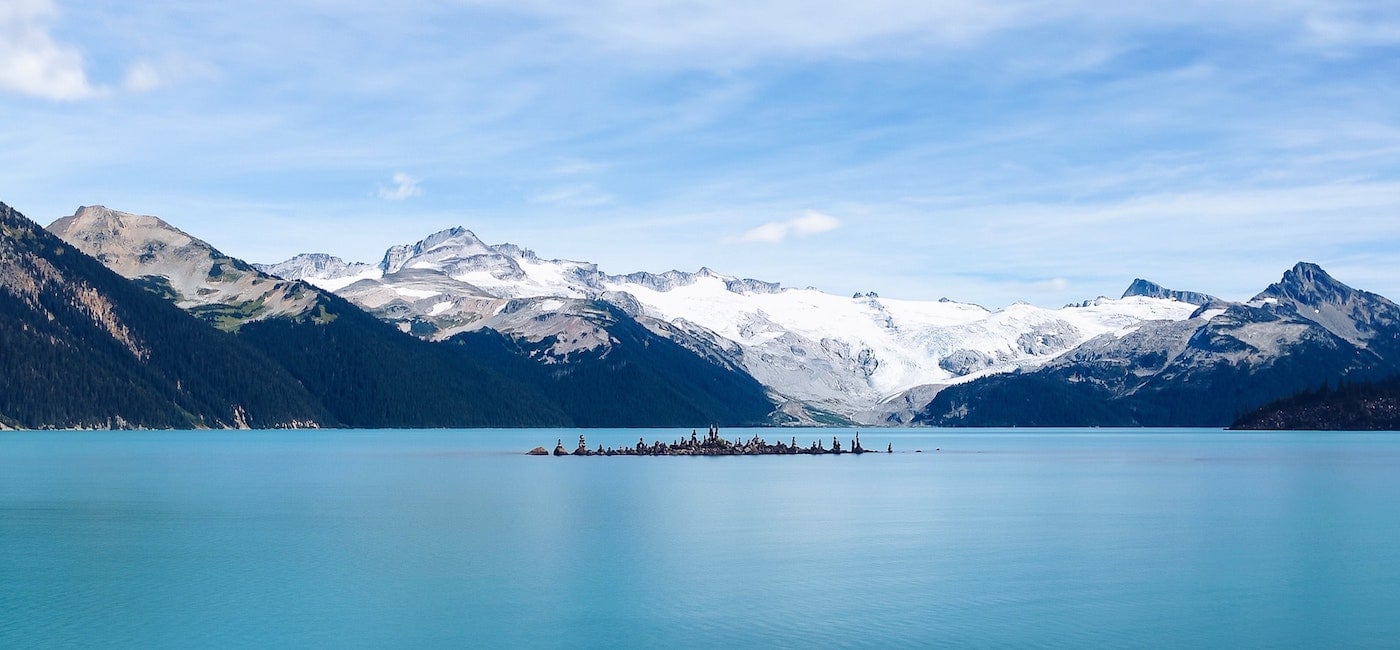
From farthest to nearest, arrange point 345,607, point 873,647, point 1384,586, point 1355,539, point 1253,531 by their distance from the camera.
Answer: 1. point 1253,531
2. point 1355,539
3. point 1384,586
4. point 345,607
5. point 873,647

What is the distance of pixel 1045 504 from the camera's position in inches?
4456

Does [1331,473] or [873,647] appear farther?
[1331,473]

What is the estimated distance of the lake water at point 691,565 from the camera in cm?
5366

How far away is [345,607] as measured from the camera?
193 feet

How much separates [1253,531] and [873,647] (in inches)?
1936

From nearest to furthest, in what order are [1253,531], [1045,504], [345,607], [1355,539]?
[345,607]
[1355,539]
[1253,531]
[1045,504]

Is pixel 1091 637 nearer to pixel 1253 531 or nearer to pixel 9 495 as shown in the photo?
pixel 1253 531

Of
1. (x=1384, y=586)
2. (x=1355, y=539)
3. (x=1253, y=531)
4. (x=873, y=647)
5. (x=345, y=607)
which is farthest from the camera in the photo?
(x=1253, y=531)

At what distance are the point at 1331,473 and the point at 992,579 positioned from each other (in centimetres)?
10277

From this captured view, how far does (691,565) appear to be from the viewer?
72625mm

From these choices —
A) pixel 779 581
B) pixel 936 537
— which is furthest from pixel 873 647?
pixel 936 537

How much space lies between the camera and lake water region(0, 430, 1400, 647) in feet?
176

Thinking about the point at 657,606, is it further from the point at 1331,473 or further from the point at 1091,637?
the point at 1331,473

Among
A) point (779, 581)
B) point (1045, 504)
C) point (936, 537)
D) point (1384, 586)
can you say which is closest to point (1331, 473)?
point (1045, 504)
